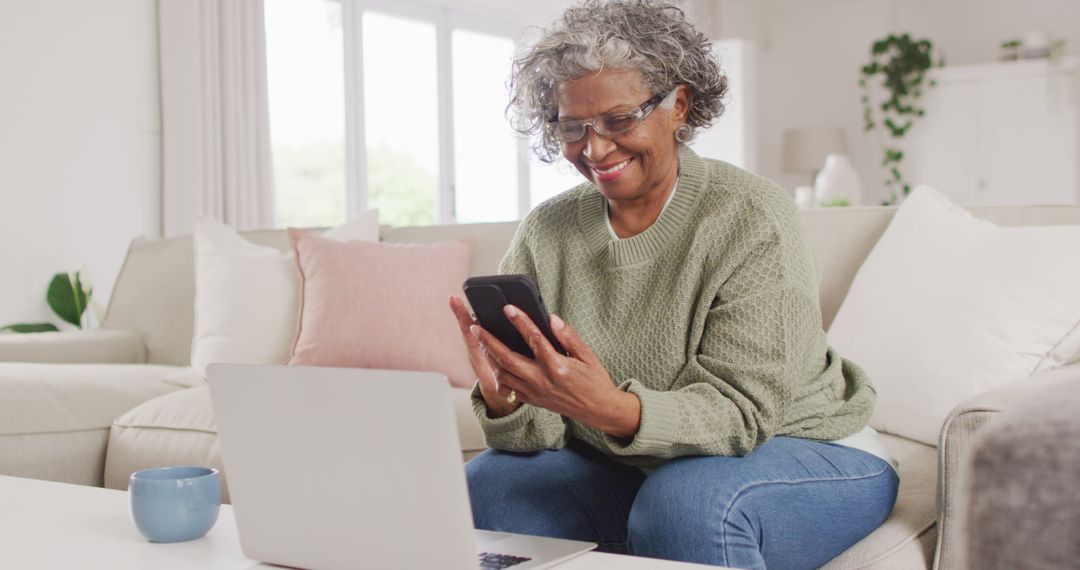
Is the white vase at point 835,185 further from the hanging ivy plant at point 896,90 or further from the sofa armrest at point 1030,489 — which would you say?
the sofa armrest at point 1030,489

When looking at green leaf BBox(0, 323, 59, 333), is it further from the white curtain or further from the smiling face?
the smiling face

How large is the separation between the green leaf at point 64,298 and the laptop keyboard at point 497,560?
3306 mm

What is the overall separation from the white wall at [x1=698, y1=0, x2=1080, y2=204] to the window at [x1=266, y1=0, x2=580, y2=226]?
6.37ft

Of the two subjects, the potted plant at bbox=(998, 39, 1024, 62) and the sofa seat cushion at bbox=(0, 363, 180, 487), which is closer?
the sofa seat cushion at bbox=(0, 363, 180, 487)

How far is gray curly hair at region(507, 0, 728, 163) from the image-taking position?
1.40 metres

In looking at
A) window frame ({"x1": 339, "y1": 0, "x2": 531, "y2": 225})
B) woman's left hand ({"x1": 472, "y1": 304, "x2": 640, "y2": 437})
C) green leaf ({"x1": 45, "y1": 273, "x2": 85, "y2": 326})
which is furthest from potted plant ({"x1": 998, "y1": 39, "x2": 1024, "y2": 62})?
woman's left hand ({"x1": 472, "y1": 304, "x2": 640, "y2": 437})

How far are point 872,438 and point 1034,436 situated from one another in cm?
123

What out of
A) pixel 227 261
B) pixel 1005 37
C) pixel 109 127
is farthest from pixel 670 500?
pixel 1005 37

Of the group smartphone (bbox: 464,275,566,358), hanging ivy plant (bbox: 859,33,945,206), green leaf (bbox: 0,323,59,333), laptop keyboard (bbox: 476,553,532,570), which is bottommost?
green leaf (bbox: 0,323,59,333)

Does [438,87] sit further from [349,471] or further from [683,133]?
[349,471]

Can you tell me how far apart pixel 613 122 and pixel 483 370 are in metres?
0.36

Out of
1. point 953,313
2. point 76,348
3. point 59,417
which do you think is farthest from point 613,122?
point 76,348

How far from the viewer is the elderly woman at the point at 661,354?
1214mm

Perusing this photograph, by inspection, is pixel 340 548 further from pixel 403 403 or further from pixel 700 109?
pixel 700 109
